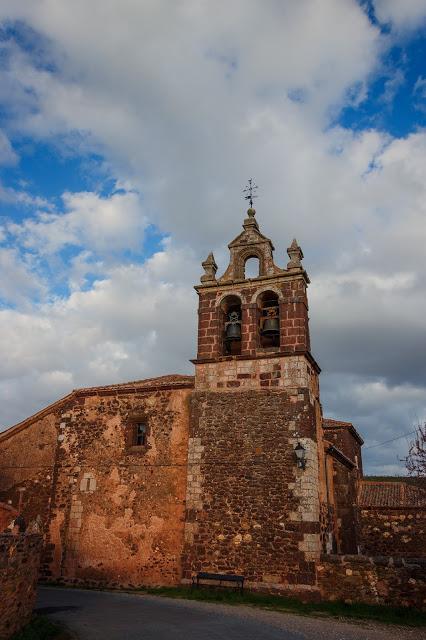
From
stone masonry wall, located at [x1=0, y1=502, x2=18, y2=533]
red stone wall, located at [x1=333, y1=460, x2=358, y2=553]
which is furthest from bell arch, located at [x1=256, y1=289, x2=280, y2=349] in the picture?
stone masonry wall, located at [x1=0, y1=502, x2=18, y2=533]

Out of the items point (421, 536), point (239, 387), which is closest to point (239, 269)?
point (239, 387)

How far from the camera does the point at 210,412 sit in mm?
14430

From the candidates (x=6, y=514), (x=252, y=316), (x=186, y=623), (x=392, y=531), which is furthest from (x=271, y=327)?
(x=392, y=531)

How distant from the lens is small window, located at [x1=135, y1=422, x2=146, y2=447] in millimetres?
15367

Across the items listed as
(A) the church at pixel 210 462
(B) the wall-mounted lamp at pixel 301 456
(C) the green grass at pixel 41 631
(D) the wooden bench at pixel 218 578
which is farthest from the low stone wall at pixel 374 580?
(C) the green grass at pixel 41 631

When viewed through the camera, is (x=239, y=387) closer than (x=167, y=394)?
Yes

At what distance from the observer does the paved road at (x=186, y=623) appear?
867cm

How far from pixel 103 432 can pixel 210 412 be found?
3710 millimetres

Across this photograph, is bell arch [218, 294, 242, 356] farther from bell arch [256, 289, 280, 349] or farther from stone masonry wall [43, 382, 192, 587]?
stone masonry wall [43, 382, 192, 587]

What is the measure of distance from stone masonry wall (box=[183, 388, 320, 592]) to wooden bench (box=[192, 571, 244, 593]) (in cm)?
21

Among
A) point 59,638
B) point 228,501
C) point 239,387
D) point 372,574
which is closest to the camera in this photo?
point 59,638

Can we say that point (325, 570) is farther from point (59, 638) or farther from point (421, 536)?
point (421, 536)

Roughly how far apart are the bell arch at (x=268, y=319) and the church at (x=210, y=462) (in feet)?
0.12

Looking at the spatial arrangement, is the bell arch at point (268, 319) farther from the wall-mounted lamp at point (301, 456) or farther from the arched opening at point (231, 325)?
the wall-mounted lamp at point (301, 456)
